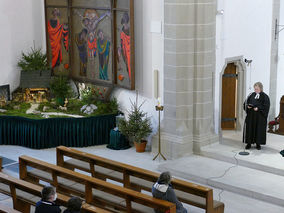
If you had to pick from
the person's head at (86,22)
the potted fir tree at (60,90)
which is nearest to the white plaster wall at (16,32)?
the potted fir tree at (60,90)

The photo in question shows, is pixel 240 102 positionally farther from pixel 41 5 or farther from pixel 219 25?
pixel 41 5

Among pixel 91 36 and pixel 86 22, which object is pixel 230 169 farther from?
pixel 86 22

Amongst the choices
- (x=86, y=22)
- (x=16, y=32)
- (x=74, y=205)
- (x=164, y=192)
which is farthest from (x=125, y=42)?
(x=74, y=205)

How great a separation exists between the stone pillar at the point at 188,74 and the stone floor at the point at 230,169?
490 millimetres

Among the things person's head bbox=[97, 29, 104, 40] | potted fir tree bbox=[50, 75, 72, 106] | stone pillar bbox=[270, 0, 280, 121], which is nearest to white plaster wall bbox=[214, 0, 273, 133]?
stone pillar bbox=[270, 0, 280, 121]

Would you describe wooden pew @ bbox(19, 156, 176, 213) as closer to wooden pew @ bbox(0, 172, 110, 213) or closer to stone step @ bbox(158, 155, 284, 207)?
wooden pew @ bbox(0, 172, 110, 213)

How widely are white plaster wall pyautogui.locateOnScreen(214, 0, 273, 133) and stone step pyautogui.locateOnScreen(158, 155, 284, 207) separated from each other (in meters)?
1.59

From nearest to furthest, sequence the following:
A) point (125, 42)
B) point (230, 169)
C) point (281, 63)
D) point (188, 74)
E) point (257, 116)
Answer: point (230, 169) → point (257, 116) → point (188, 74) → point (125, 42) → point (281, 63)

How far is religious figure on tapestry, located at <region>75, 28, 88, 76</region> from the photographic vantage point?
15898 mm

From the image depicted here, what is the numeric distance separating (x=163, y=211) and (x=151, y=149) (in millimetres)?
5645

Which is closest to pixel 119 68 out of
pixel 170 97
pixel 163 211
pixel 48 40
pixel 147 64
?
pixel 147 64

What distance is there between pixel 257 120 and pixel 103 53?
5.00 m

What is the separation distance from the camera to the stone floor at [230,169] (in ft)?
35.6

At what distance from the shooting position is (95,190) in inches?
392
